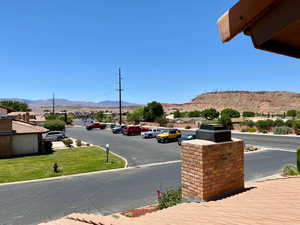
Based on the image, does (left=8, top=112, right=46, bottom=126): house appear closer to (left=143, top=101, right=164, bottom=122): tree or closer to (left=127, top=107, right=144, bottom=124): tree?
(left=127, top=107, right=144, bottom=124): tree

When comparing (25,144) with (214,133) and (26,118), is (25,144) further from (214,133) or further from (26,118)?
(214,133)

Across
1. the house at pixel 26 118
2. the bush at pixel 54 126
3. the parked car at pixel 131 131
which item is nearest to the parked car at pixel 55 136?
the house at pixel 26 118

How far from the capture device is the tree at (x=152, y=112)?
6438 centimetres

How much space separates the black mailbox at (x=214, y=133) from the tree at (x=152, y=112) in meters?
57.8

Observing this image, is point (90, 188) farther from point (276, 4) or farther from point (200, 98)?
point (200, 98)

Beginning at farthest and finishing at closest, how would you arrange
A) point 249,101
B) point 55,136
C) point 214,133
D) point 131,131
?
point 249,101, point 131,131, point 55,136, point 214,133

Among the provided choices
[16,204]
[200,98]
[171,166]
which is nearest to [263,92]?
[200,98]

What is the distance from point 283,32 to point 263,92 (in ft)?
558

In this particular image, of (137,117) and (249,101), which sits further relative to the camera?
(249,101)

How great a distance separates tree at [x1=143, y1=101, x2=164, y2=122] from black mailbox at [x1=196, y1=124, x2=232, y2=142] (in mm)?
57823

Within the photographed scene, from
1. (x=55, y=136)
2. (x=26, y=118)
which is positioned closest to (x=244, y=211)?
(x=55, y=136)

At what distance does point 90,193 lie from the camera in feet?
43.0

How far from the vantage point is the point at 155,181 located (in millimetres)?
15000

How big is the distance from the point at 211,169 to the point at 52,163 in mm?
18016
